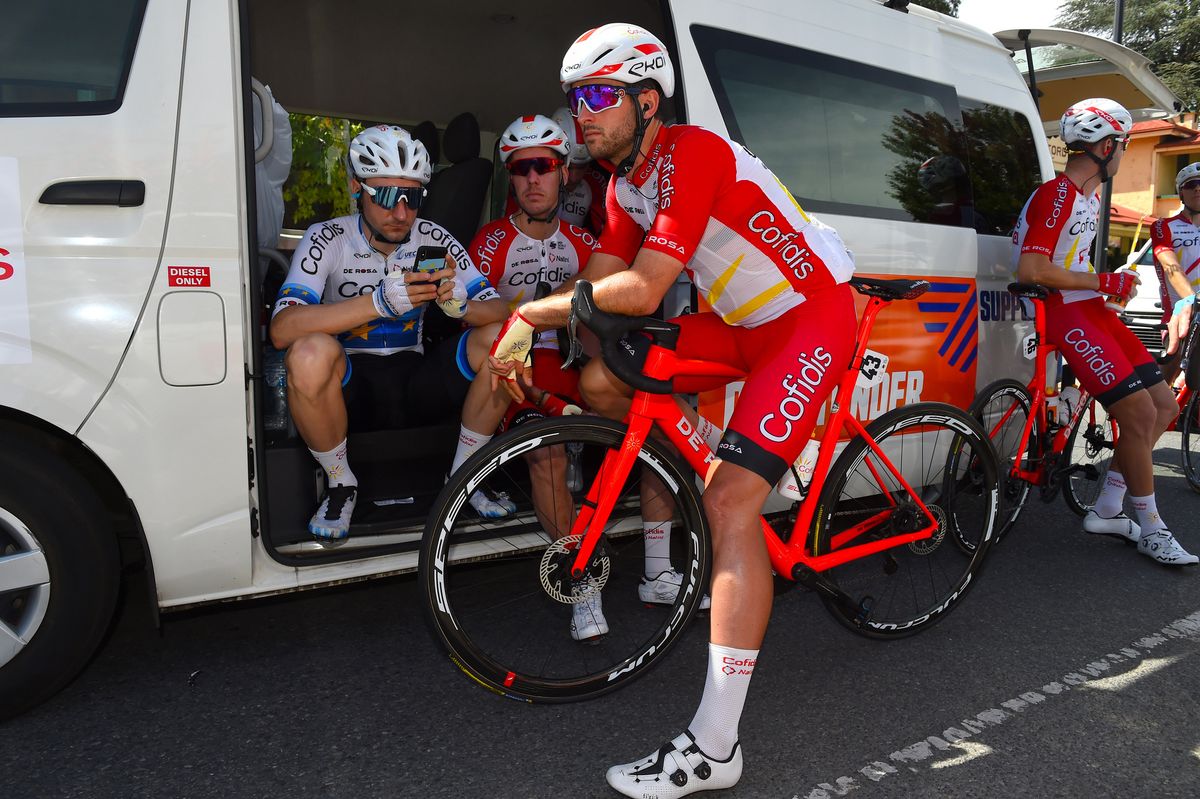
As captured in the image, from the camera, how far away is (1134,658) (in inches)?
128

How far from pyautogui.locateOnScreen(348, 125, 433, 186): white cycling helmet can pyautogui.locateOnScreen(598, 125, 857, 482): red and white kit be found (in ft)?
3.12

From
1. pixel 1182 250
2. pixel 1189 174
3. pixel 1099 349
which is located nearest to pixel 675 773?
pixel 1099 349

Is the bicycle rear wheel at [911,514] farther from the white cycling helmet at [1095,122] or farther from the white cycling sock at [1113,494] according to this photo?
the white cycling helmet at [1095,122]

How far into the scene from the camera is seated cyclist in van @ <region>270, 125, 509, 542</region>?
297 cm

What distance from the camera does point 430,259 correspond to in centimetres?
295

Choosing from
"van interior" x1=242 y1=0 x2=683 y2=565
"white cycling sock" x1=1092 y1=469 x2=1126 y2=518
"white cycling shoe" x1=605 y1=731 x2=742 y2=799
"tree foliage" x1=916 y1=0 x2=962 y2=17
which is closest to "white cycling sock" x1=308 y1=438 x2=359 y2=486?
"van interior" x1=242 y1=0 x2=683 y2=565

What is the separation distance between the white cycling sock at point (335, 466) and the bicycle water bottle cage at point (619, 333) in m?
0.92

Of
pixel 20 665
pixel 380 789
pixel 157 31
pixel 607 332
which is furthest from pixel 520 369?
pixel 20 665

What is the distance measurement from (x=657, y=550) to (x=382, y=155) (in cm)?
171

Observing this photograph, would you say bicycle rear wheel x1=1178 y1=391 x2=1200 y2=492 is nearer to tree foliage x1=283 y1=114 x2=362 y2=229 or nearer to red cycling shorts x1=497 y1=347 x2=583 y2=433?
red cycling shorts x1=497 y1=347 x2=583 y2=433

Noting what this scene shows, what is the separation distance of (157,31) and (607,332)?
1.40 m

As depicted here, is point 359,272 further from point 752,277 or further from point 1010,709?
point 1010,709

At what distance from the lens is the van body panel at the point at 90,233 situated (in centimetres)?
232

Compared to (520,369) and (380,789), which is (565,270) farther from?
(380,789)
